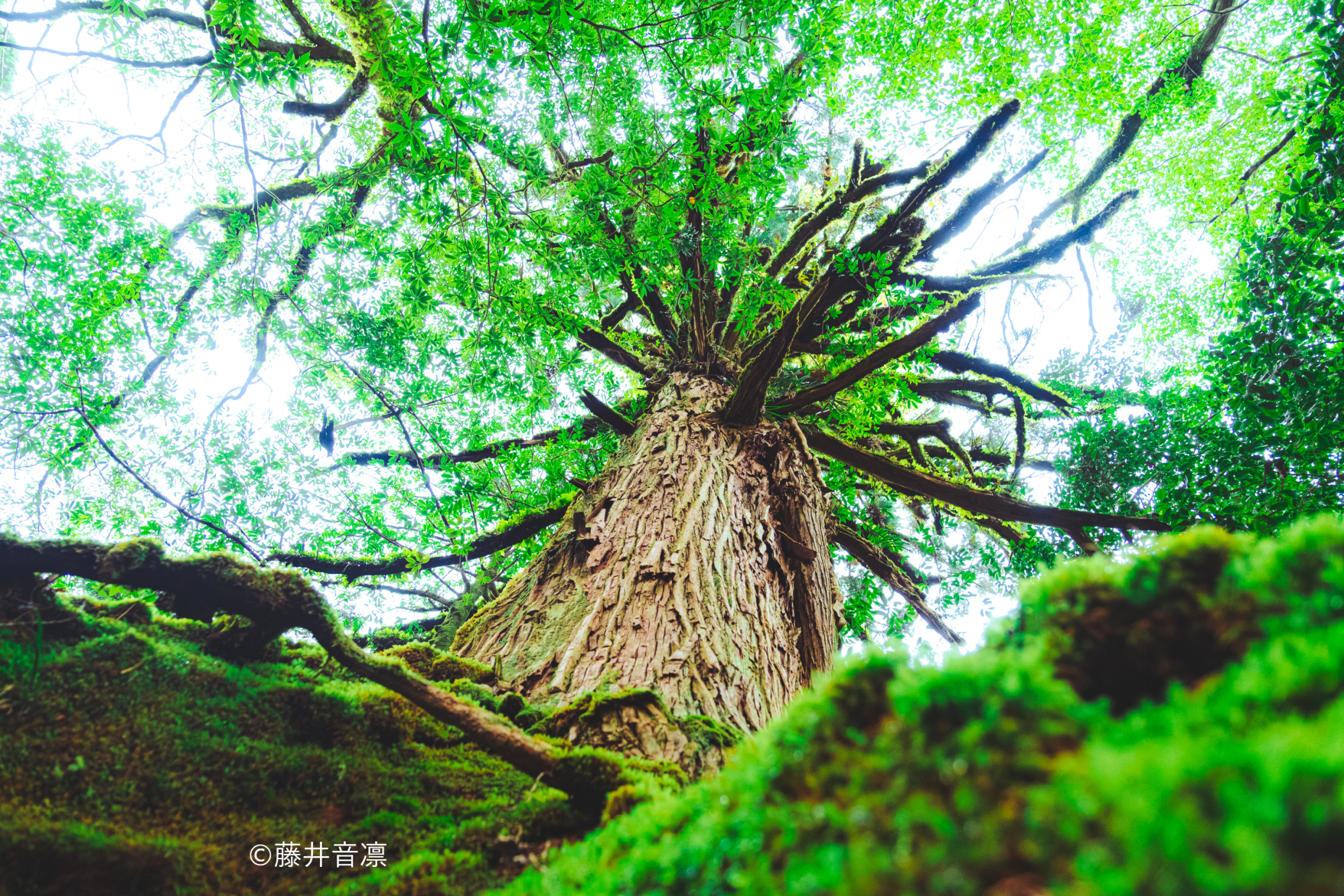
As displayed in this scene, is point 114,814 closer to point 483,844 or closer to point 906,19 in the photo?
point 483,844

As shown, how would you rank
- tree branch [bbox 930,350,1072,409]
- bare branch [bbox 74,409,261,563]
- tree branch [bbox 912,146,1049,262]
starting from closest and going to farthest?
1. bare branch [bbox 74,409,261,563]
2. tree branch [bbox 912,146,1049,262]
3. tree branch [bbox 930,350,1072,409]

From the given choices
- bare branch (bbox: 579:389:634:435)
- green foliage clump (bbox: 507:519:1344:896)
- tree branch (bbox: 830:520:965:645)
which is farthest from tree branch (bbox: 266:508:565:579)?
green foliage clump (bbox: 507:519:1344:896)

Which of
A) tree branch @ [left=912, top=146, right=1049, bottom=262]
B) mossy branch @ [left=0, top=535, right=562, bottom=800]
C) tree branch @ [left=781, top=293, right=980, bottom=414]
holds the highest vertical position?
tree branch @ [left=912, top=146, right=1049, bottom=262]

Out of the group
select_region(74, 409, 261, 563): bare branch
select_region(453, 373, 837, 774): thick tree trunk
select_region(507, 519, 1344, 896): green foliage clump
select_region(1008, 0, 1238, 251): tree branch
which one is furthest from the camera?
select_region(1008, 0, 1238, 251): tree branch

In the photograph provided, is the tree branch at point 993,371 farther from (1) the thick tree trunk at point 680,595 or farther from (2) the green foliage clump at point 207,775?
(2) the green foliage clump at point 207,775

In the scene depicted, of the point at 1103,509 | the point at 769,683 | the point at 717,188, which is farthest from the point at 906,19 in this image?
the point at 769,683

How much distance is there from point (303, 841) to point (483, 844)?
445 mm

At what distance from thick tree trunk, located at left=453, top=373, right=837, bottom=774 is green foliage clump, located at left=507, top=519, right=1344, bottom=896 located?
3.59 ft

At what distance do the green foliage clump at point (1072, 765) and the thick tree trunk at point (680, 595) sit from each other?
3.59ft

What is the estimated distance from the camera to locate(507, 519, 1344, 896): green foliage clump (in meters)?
0.37

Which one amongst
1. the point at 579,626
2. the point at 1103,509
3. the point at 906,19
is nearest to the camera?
the point at 579,626

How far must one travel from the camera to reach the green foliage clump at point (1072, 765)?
1.20ft

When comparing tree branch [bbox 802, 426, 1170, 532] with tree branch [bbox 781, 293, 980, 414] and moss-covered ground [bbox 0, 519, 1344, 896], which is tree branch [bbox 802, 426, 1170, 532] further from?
moss-covered ground [bbox 0, 519, 1344, 896]

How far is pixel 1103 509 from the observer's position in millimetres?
4355
